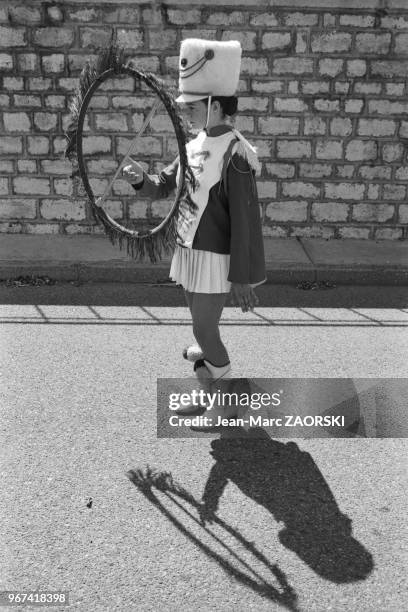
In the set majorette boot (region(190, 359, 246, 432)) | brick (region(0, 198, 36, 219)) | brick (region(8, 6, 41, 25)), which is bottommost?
brick (region(0, 198, 36, 219))

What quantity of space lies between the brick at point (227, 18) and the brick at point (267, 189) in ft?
5.69

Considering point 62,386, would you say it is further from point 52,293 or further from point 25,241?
point 25,241

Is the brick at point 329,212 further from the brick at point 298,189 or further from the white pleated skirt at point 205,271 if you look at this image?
the white pleated skirt at point 205,271

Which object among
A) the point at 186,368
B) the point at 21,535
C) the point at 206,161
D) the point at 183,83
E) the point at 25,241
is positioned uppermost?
the point at 183,83

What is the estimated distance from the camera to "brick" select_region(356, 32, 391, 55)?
26.8ft

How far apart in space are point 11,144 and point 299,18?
3462mm

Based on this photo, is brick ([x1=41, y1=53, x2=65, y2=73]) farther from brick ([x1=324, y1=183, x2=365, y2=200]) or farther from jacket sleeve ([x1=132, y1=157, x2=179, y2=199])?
jacket sleeve ([x1=132, y1=157, x2=179, y2=199])

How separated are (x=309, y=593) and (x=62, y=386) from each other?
7.79 ft

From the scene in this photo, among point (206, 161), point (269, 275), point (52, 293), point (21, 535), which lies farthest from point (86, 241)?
point (21, 535)

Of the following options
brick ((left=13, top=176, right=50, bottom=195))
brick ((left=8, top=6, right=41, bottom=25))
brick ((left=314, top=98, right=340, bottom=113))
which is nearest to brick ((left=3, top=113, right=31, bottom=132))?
brick ((left=13, top=176, right=50, bottom=195))

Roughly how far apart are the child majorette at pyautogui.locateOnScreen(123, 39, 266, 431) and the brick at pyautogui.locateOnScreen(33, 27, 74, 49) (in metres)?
4.67

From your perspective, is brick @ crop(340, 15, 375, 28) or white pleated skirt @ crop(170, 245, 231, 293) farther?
brick @ crop(340, 15, 375, 28)

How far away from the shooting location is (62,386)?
4770 mm

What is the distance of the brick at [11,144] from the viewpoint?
8.34 metres
